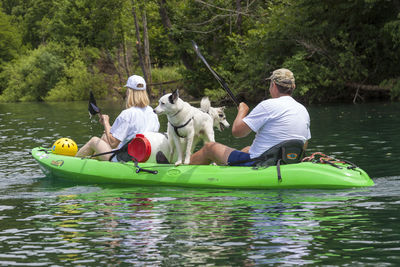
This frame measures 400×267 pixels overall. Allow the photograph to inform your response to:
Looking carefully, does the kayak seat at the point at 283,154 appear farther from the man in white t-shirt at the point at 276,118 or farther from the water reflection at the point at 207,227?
the water reflection at the point at 207,227

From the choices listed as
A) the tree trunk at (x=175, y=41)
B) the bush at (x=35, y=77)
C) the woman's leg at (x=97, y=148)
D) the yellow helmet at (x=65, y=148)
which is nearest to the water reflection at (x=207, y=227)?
the woman's leg at (x=97, y=148)

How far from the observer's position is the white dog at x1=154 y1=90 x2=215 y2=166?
28.4 feet

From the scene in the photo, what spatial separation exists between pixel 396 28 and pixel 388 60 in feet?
8.84

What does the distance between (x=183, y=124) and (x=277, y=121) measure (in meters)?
1.48

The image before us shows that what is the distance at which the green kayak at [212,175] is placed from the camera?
26.9 ft

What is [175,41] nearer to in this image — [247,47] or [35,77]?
[247,47]

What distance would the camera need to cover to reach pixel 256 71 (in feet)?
93.0

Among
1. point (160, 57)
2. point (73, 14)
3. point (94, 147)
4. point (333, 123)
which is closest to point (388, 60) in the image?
point (333, 123)

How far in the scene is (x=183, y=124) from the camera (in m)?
8.80

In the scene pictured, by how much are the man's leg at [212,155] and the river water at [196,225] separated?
0.46m

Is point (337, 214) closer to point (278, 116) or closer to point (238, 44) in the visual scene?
point (278, 116)

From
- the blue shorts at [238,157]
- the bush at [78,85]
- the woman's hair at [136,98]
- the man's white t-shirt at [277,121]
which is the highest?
the bush at [78,85]

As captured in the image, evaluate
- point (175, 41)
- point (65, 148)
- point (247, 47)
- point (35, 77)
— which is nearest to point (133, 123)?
point (65, 148)

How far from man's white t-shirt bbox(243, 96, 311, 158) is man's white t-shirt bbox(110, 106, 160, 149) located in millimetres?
2032
